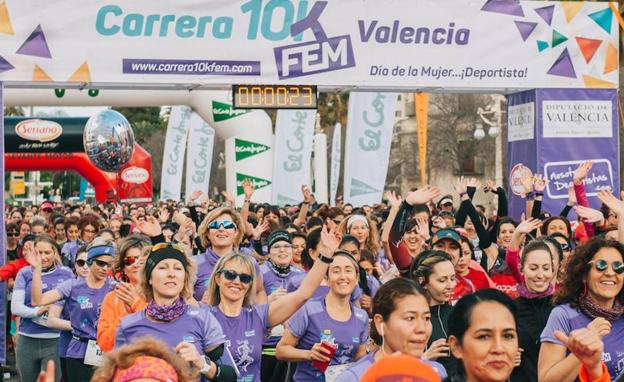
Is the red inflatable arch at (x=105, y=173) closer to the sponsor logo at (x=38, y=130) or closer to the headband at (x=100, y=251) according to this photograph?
the sponsor logo at (x=38, y=130)

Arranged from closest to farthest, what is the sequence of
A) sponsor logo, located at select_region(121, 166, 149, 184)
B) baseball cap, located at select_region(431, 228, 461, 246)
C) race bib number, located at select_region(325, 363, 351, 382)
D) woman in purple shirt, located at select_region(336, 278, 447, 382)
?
woman in purple shirt, located at select_region(336, 278, 447, 382) < race bib number, located at select_region(325, 363, 351, 382) < baseball cap, located at select_region(431, 228, 461, 246) < sponsor logo, located at select_region(121, 166, 149, 184)

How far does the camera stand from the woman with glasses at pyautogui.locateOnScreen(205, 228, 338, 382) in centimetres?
650

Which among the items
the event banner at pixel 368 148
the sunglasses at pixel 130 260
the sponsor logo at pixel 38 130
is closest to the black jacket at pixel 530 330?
the sunglasses at pixel 130 260

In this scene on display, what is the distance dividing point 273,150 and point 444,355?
775 inches

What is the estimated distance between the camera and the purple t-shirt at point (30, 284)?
9820 millimetres

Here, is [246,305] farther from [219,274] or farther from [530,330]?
[530,330]

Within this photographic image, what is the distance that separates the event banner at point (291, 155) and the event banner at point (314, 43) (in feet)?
31.2

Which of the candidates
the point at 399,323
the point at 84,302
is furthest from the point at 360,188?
the point at 399,323

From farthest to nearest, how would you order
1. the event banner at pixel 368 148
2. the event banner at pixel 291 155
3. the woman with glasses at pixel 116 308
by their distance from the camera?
the event banner at pixel 291 155 < the event banner at pixel 368 148 < the woman with glasses at pixel 116 308

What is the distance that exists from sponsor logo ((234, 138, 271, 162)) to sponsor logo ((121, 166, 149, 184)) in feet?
38.4

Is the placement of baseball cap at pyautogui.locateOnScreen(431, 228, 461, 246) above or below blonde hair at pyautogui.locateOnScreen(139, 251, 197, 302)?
above

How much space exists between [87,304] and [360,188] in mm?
12231

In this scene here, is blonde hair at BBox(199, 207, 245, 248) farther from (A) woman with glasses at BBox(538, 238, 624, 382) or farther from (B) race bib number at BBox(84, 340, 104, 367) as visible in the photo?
(A) woman with glasses at BBox(538, 238, 624, 382)

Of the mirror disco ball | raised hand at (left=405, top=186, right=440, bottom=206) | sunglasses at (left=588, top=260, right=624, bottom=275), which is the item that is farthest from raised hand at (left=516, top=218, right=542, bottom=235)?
the mirror disco ball
